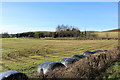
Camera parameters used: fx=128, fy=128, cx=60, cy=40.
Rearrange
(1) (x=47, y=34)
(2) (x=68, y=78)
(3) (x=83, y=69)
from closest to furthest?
(2) (x=68, y=78) → (3) (x=83, y=69) → (1) (x=47, y=34)

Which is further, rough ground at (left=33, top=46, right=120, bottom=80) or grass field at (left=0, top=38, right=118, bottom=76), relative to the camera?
grass field at (left=0, top=38, right=118, bottom=76)

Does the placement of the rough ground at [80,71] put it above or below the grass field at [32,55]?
above

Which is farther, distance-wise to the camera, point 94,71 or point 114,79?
point 94,71

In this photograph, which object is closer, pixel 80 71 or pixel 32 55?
pixel 80 71

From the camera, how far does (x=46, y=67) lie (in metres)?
4.43

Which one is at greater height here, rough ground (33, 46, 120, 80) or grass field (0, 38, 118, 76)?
rough ground (33, 46, 120, 80)

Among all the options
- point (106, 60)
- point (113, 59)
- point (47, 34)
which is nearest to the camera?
point (106, 60)

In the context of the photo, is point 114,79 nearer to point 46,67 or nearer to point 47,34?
point 46,67

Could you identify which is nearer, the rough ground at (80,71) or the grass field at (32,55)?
the rough ground at (80,71)

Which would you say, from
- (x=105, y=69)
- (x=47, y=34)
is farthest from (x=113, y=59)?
(x=47, y=34)

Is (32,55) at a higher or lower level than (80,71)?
lower

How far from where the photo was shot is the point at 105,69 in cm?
482

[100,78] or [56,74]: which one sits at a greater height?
[56,74]

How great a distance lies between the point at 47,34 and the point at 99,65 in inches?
1866
